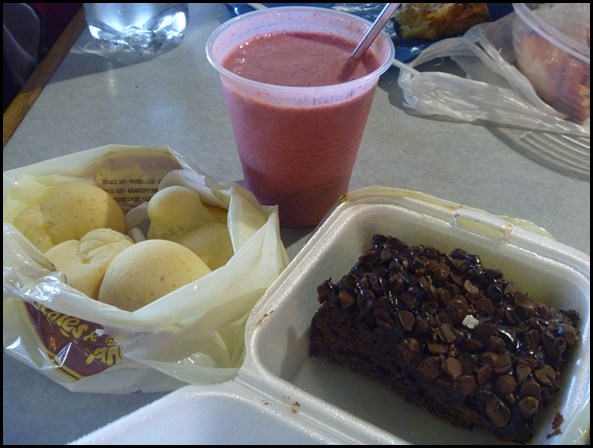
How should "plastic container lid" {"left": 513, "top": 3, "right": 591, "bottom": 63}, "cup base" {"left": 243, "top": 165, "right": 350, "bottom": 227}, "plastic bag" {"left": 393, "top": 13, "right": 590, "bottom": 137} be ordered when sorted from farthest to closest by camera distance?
"plastic bag" {"left": 393, "top": 13, "right": 590, "bottom": 137} → "plastic container lid" {"left": 513, "top": 3, "right": 591, "bottom": 63} → "cup base" {"left": 243, "top": 165, "right": 350, "bottom": 227}

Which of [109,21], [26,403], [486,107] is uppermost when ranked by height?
[109,21]

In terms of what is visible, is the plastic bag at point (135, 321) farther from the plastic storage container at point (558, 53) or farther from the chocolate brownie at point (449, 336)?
the plastic storage container at point (558, 53)

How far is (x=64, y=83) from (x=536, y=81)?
61.3 inches

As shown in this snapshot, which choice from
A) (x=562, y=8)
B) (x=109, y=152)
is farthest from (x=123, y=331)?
(x=562, y=8)

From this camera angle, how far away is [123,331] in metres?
0.66

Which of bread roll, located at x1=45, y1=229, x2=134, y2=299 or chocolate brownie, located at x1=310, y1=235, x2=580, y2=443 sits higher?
bread roll, located at x1=45, y1=229, x2=134, y2=299

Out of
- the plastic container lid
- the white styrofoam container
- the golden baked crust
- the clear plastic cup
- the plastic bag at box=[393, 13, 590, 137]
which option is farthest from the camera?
the golden baked crust

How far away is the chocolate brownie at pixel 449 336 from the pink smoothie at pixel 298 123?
0.24 metres

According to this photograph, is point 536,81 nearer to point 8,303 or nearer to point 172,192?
point 172,192

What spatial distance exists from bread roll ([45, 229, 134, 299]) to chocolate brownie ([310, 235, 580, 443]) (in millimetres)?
379

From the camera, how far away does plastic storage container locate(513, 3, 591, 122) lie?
1.22 meters

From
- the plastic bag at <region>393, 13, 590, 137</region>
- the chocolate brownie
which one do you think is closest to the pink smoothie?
the chocolate brownie

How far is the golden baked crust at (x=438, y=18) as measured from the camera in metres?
1.50

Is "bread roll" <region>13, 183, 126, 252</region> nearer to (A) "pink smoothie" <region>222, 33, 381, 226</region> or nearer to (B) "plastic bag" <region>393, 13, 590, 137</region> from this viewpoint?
(A) "pink smoothie" <region>222, 33, 381, 226</region>
